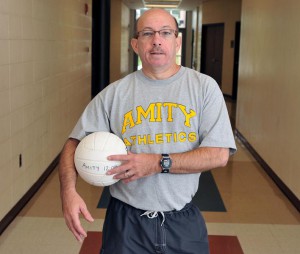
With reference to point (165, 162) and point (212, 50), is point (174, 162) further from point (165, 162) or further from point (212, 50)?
point (212, 50)

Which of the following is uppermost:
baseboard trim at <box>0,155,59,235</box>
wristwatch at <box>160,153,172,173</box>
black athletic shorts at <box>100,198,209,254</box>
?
wristwatch at <box>160,153,172,173</box>

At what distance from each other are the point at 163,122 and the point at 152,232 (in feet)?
1.30

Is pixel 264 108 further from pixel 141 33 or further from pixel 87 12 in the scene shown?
pixel 141 33

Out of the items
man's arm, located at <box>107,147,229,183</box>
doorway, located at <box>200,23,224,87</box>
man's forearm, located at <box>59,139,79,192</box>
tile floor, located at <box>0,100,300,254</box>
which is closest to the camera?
man's arm, located at <box>107,147,229,183</box>

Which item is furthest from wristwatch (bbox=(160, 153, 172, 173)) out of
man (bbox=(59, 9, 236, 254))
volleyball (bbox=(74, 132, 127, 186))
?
volleyball (bbox=(74, 132, 127, 186))

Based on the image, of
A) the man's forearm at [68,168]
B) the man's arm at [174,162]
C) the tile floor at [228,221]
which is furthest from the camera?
the tile floor at [228,221]

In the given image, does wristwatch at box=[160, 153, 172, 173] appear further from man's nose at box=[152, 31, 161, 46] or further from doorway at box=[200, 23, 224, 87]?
doorway at box=[200, 23, 224, 87]

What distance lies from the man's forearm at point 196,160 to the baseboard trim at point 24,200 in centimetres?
231

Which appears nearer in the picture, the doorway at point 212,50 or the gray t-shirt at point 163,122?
the gray t-shirt at point 163,122

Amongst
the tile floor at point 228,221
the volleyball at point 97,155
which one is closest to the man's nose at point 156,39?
the volleyball at point 97,155

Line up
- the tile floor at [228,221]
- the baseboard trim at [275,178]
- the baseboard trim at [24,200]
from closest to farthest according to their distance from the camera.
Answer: the tile floor at [228,221]
the baseboard trim at [24,200]
the baseboard trim at [275,178]

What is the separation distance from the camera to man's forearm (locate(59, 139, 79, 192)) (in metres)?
1.57

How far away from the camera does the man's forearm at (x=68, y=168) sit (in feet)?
5.15

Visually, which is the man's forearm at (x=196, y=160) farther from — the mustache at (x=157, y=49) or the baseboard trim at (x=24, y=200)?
the baseboard trim at (x=24, y=200)
